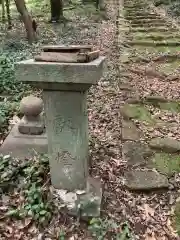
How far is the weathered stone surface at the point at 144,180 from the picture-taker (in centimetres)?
386

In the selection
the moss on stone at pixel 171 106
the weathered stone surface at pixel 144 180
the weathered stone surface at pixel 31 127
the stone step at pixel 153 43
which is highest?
the stone step at pixel 153 43

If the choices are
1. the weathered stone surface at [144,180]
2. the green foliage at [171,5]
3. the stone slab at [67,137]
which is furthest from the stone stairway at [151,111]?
the green foliage at [171,5]

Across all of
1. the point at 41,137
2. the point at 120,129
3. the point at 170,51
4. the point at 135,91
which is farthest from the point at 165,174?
the point at 170,51

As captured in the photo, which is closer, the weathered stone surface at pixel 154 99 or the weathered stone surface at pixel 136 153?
the weathered stone surface at pixel 136 153

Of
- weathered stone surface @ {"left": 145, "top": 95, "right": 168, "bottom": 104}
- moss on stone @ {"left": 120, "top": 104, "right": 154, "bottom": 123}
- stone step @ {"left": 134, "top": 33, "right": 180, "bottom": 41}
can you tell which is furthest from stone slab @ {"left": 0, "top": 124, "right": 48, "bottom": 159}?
stone step @ {"left": 134, "top": 33, "right": 180, "bottom": 41}

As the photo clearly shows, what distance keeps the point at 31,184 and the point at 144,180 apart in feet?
4.25

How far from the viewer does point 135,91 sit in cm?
643

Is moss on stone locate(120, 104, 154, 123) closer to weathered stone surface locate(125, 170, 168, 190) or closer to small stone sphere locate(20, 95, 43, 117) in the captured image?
weathered stone surface locate(125, 170, 168, 190)

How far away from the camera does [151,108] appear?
233 inches

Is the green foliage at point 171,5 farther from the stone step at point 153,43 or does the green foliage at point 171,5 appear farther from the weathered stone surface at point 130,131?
the weathered stone surface at point 130,131

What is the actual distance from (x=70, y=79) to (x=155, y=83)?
4577mm

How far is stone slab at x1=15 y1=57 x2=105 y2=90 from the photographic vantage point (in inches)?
108

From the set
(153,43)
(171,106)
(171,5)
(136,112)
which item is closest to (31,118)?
(136,112)

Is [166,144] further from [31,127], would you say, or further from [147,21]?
[147,21]
